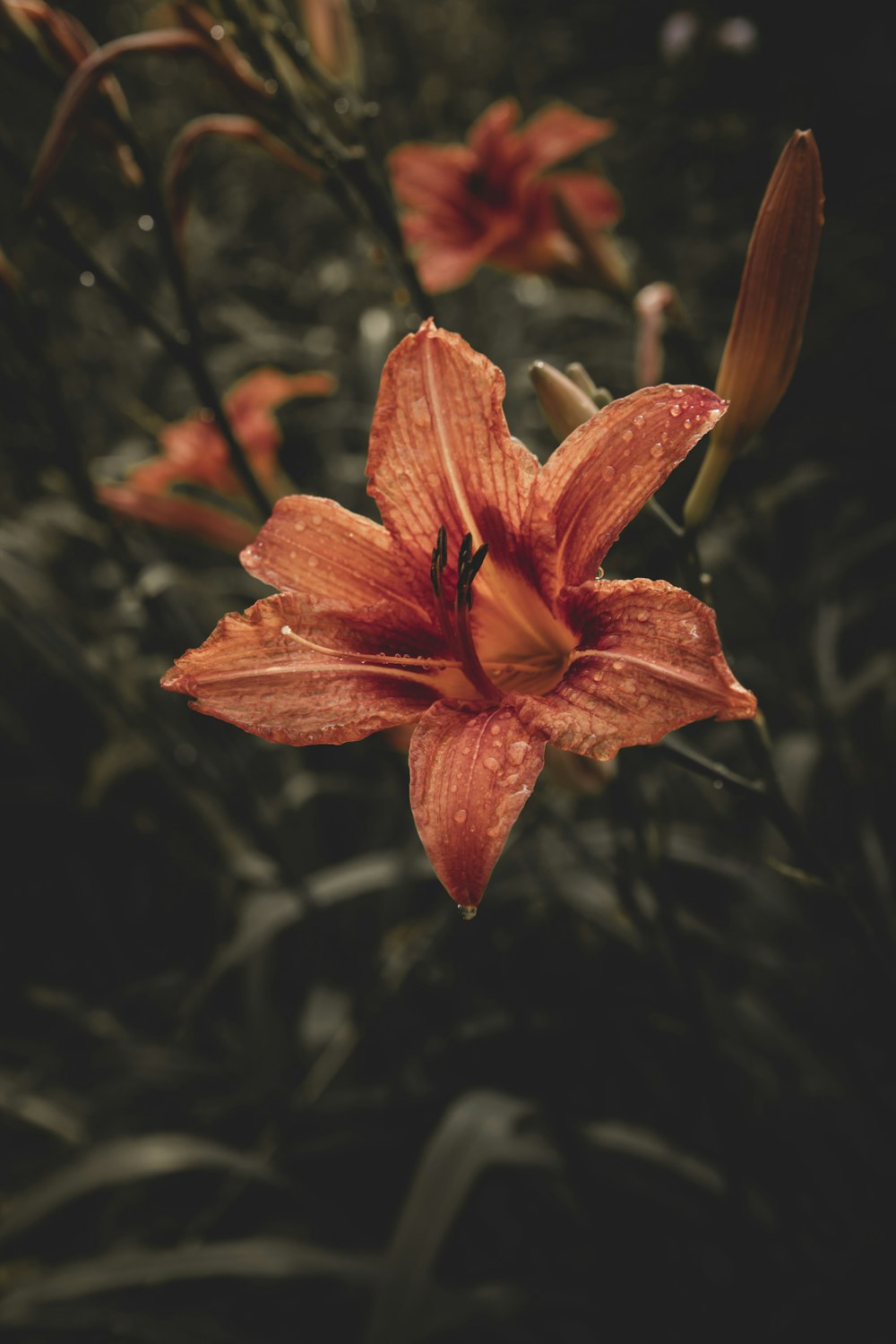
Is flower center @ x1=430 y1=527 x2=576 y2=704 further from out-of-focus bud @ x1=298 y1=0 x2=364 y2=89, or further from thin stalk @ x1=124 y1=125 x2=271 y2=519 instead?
out-of-focus bud @ x1=298 y1=0 x2=364 y2=89

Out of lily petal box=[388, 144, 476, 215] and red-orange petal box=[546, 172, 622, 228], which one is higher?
lily petal box=[388, 144, 476, 215]

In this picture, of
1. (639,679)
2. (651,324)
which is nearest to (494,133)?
(651,324)

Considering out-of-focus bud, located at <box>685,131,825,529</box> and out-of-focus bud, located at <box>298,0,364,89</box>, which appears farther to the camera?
out-of-focus bud, located at <box>298,0,364,89</box>

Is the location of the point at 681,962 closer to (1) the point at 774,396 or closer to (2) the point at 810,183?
(1) the point at 774,396

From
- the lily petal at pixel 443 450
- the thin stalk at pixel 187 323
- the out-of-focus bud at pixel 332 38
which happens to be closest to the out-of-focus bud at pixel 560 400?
the lily petal at pixel 443 450

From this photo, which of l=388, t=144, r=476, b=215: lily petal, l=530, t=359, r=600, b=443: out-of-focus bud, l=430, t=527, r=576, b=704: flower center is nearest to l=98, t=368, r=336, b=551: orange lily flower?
l=388, t=144, r=476, b=215: lily petal

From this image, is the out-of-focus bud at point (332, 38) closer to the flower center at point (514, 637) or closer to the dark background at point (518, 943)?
the dark background at point (518, 943)
